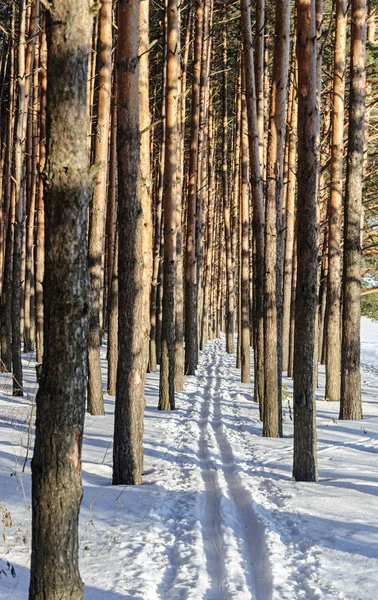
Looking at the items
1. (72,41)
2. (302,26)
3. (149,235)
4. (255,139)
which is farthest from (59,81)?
(255,139)

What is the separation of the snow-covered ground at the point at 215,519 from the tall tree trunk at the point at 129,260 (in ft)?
1.55

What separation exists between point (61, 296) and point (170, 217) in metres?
10.6

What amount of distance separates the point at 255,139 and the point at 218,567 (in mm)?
9196

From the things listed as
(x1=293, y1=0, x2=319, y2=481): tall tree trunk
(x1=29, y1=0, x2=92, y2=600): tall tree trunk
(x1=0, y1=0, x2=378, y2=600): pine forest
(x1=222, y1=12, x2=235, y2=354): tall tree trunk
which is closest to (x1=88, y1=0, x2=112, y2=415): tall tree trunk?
(x1=0, y1=0, x2=378, y2=600): pine forest

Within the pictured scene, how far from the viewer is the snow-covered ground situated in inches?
197

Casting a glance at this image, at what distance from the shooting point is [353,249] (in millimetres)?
13008

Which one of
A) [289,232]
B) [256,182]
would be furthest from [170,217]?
[289,232]

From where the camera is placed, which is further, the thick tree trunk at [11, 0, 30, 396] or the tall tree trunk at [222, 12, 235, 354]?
the tall tree trunk at [222, 12, 235, 354]

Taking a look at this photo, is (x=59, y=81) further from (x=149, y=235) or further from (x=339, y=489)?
(x=149, y=235)

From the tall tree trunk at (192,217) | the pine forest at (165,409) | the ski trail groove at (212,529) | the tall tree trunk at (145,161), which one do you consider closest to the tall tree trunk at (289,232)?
the tall tree trunk at (192,217)

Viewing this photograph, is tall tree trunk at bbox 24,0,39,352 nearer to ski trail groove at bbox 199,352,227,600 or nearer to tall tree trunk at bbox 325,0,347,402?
tall tree trunk at bbox 325,0,347,402

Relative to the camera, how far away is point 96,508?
664 cm

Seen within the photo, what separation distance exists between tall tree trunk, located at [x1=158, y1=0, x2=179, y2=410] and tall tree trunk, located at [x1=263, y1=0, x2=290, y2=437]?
3012mm

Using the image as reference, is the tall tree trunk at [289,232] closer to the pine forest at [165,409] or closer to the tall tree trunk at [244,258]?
the tall tree trunk at [244,258]
